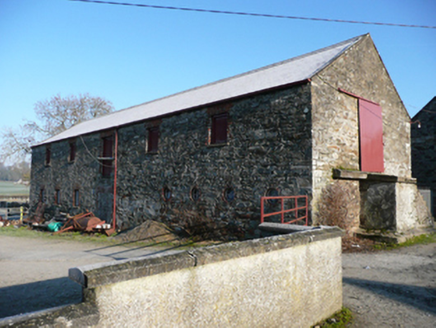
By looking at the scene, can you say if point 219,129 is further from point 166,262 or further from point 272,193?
point 166,262

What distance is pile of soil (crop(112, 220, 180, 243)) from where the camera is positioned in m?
10.9

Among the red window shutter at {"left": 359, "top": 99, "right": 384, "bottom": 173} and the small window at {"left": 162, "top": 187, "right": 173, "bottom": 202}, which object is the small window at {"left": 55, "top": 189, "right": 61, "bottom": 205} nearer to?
the small window at {"left": 162, "top": 187, "right": 173, "bottom": 202}

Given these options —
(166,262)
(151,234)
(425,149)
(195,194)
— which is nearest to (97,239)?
(151,234)

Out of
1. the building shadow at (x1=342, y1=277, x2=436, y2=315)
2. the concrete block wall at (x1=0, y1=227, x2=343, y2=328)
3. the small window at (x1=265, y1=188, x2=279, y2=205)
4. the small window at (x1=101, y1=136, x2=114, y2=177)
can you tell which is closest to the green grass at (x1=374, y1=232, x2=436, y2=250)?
the small window at (x1=265, y1=188, x2=279, y2=205)

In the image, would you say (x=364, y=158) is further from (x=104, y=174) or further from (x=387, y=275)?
(x=104, y=174)

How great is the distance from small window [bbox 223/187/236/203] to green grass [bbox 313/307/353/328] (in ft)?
19.3

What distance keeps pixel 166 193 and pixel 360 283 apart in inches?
318

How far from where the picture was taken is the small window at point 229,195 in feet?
32.8

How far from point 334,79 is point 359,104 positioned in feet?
4.94

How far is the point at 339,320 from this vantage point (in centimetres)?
399

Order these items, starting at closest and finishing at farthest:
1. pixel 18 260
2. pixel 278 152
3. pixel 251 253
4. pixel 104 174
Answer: pixel 251 253, pixel 18 260, pixel 278 152, pixel 104 174

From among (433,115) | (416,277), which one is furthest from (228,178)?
(433,115)

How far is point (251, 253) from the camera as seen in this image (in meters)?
3.07

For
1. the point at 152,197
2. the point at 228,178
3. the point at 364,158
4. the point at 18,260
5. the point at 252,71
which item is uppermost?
the point at 252,71
